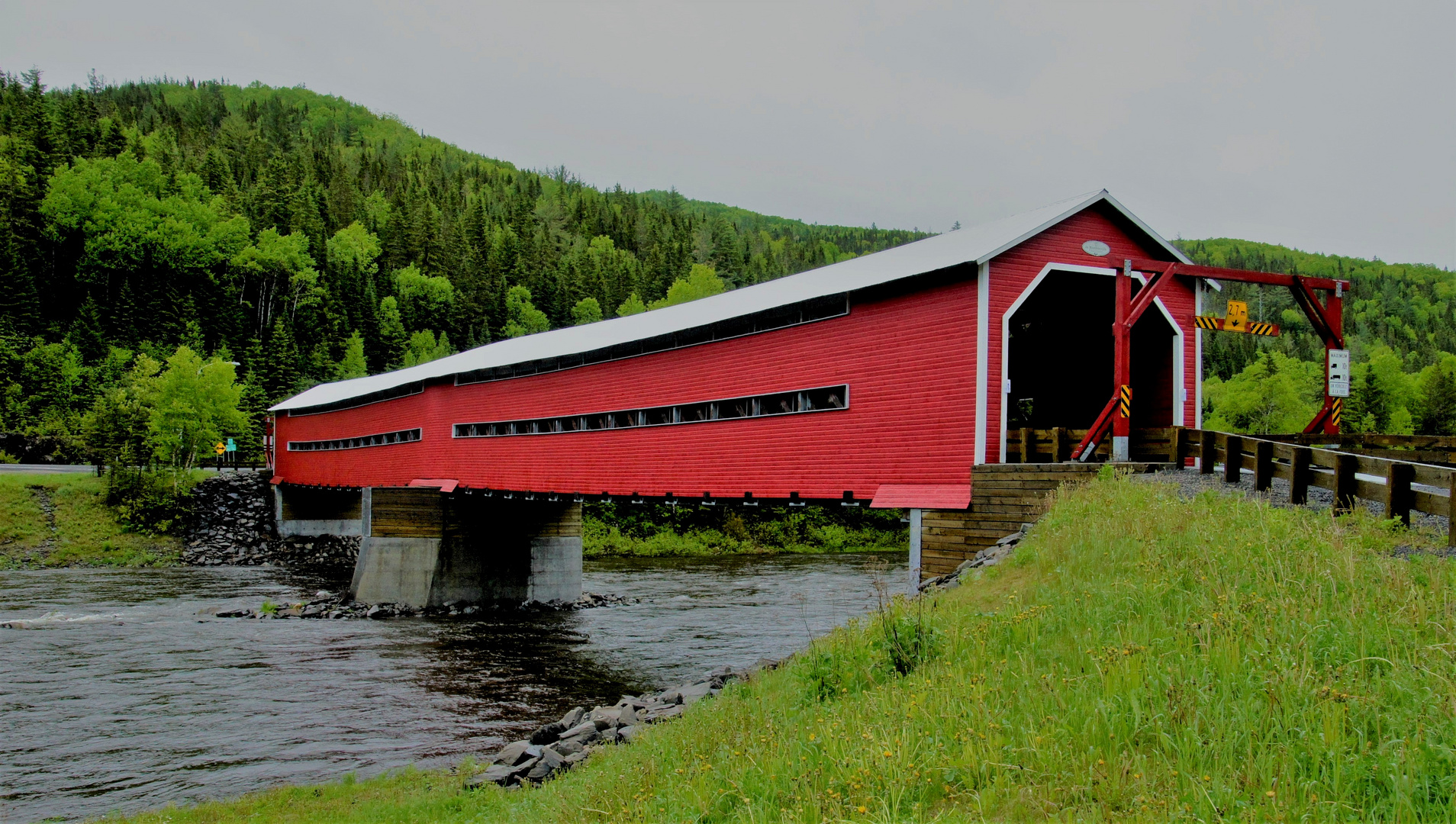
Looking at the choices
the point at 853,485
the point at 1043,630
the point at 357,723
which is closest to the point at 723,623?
the point at 853,485

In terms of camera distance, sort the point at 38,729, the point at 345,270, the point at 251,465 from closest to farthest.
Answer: the point at 38,729 < the point at 251,465 < the point at 345,270

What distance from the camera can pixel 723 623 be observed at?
2144cm

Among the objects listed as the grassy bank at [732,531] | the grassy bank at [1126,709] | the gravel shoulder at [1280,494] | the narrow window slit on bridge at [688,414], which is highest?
the narrow window slit on bridge at [688,414]

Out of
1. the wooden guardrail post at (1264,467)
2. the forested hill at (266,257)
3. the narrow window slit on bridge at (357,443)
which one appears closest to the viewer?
the wooden guardrail post at (1264,467)

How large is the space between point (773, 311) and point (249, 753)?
972cm

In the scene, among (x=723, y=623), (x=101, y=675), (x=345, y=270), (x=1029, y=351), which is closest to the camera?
(x=101, y=675)

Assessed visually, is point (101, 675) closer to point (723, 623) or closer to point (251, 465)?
point (723, 623)

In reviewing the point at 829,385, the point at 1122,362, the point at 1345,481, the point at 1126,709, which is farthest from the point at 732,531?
the point at 1126,709

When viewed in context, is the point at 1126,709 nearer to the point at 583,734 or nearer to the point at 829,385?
the point at 583,734

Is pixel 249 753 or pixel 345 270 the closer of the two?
pixel 249 753

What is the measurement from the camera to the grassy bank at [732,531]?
45.5 meters

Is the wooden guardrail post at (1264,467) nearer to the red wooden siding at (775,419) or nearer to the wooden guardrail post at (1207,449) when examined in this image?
the wooden guardrail post at (1207,449)

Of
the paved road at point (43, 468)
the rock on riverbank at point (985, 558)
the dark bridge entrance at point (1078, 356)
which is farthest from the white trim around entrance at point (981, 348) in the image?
the paved road at point (43, 468)

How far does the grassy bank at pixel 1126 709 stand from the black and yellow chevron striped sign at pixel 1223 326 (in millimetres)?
6237
